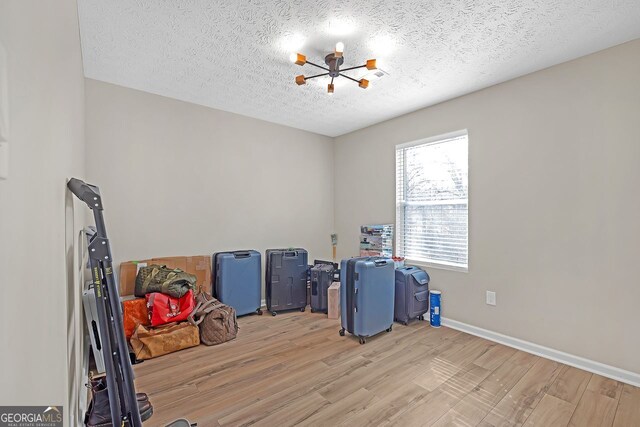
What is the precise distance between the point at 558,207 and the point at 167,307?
3.83m

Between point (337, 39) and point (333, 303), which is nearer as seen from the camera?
point (337, 39)

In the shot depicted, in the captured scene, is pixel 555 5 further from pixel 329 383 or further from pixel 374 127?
pixel 329 383

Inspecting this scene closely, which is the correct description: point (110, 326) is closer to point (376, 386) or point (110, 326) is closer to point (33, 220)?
point (33, 220)

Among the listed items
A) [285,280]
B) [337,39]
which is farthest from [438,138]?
Result: [285,280]

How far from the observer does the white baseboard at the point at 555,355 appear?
A: 89.9 inches

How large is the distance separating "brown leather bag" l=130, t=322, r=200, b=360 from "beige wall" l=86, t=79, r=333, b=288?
34.8 inches

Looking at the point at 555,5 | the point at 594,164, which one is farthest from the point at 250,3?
the point at 594,164

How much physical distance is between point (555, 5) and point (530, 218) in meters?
1.77

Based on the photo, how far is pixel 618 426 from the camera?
181 cm

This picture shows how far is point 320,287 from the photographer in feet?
12.8

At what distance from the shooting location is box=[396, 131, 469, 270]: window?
11.1 feet

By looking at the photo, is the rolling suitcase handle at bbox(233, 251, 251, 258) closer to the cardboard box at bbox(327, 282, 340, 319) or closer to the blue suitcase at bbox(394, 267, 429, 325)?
the cardboard box at bbox(327, 282, 340, 319)

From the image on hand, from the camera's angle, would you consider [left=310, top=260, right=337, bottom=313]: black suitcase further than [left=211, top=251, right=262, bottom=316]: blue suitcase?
Yes

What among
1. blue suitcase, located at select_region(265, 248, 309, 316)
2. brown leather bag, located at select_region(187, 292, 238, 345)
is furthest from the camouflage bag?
blue suitcase, located at select_region(265, 248, 309, 316)
